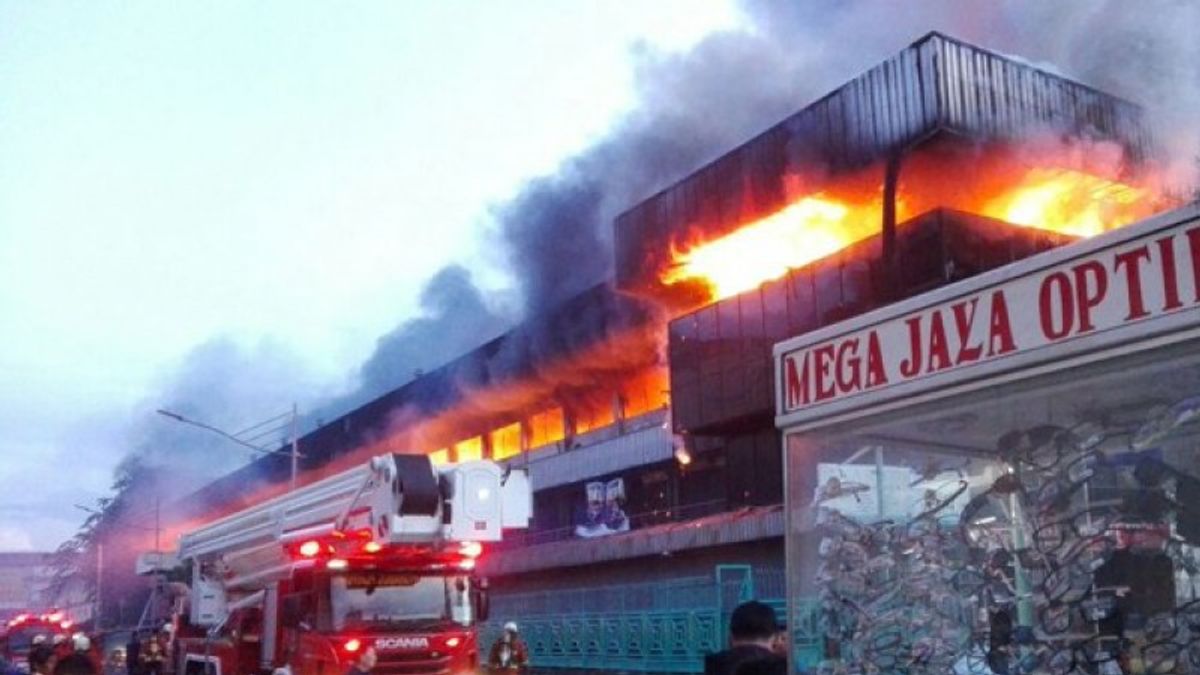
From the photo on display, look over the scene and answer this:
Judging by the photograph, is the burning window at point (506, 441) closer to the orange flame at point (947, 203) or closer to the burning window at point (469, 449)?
the burning window at point (469, 449)

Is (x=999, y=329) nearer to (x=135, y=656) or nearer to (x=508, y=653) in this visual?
(x=508, y=653)

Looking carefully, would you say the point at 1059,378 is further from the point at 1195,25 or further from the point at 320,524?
the point at 1195,25

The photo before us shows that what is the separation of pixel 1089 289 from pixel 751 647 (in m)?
1.75

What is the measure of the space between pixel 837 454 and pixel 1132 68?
2562 centimetres

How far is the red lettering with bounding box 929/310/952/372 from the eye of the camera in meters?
4.64

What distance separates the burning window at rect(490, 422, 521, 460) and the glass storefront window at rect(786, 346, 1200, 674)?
35.7 meters

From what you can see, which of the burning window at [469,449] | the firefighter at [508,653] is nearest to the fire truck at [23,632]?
the firefighter at [508,653]

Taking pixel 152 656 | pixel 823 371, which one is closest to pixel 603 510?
pixel 152 656

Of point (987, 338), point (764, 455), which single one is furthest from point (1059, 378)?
point (764, 455)

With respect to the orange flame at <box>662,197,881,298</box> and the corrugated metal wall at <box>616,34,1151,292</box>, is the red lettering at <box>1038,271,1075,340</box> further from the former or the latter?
the orange flame at <box>662,197,881,298</box>

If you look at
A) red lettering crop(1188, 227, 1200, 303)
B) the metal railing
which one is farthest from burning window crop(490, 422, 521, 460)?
red lettering crop(1188, 227, 1200, 303)

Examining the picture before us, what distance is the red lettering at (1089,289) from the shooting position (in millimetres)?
4039

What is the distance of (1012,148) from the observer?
2427cm

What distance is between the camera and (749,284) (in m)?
29.0
